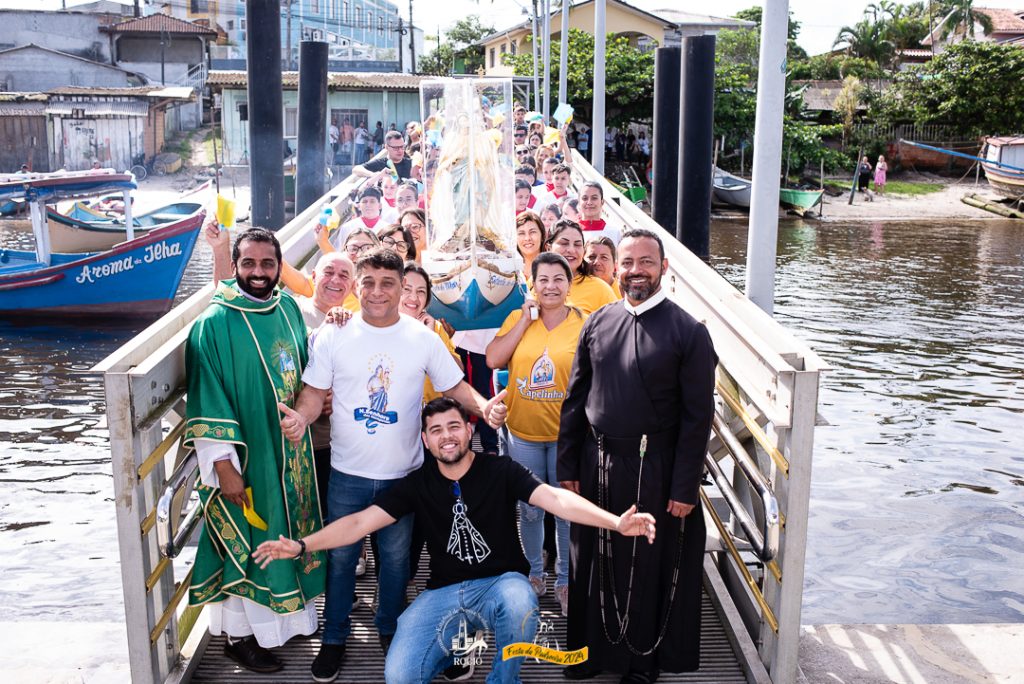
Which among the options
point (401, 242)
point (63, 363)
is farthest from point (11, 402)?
point (401, 242)

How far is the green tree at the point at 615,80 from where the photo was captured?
130 ft

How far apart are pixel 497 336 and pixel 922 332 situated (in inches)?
546

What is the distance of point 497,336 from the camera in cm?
503

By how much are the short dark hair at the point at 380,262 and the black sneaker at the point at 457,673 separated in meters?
1.60

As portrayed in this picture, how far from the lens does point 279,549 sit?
3.93 metres

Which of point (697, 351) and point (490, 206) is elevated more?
point (490, 206)

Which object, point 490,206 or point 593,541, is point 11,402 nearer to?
point 490,206

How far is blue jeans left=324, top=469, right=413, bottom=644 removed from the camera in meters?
4.36

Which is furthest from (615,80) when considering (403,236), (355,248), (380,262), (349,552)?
(349,552)

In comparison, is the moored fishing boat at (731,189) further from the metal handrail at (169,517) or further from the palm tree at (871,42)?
the metal handrail at (169,517)

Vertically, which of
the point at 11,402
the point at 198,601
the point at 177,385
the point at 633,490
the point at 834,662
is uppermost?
the point at 177,385

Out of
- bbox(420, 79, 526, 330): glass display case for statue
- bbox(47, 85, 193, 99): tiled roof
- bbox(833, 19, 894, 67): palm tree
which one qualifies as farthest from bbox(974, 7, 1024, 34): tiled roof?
bbox(420, 79, 526, 330): glass display case for statue

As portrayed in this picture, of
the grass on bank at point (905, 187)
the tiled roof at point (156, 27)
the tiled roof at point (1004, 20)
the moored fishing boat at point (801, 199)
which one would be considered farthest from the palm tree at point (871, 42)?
the tiled roof at point (156, 27)

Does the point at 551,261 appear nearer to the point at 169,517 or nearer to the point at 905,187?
the point at 169,517
